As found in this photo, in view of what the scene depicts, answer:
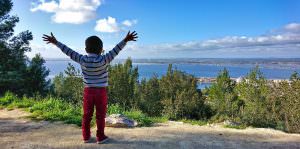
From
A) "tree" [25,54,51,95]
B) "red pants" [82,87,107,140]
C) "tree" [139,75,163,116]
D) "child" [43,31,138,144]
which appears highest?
"child" [43,31,138,144]

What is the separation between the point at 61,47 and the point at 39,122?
297 cm

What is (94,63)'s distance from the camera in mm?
5918

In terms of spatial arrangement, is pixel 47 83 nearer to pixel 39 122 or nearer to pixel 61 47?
pixel 39 122

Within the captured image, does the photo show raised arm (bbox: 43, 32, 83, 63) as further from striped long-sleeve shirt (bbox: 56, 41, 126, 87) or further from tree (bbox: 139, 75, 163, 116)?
tree (bbox: 139, 75, 163, 116)

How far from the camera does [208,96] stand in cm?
3797

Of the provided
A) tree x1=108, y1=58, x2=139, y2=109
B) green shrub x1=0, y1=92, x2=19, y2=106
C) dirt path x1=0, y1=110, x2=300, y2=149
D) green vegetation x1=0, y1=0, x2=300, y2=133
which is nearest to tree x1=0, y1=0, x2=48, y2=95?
green vegetation x1=0, y1=0, x2=300, y2=133

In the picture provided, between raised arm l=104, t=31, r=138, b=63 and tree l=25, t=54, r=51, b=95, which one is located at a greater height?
raised arm l=104, t=31, r=138, b=63

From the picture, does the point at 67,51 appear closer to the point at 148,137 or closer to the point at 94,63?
the point at 94,63

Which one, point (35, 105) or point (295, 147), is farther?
point (35, 105)

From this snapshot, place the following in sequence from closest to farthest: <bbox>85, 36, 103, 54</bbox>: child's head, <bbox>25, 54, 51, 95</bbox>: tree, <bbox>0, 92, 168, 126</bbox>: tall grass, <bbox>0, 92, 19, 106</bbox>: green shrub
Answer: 1. <bbox>85, 36, 103, 54</bbox>: child's head
2. <bbox>0, 92, 168, 126</bbox>: tall grass
3. <bbox>0, 92, 19, 106</bbox>: green shrub
4. <bbox>25, 54, 51, 95</bbox>: tree

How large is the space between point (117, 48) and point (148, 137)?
189cm

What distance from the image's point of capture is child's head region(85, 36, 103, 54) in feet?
19.4

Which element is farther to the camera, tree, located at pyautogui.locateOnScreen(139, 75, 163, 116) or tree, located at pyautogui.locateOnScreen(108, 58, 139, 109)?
tree, located at pyautogui.locateOnScreen(108, 58, 139, 109)

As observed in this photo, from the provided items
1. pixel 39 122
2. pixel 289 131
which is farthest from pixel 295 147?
pixel 39 122
